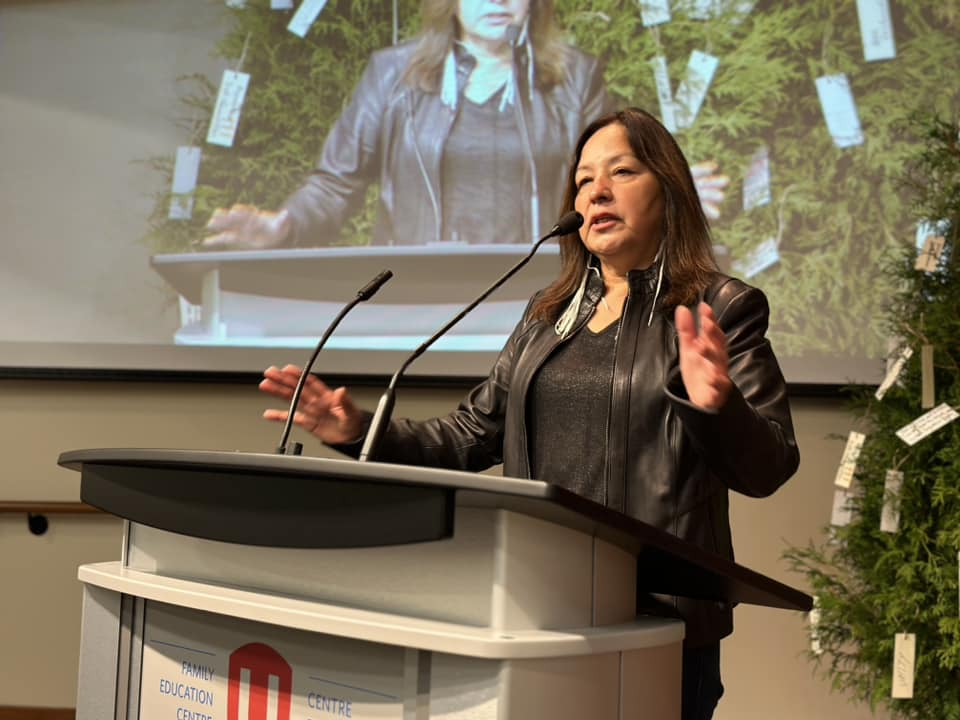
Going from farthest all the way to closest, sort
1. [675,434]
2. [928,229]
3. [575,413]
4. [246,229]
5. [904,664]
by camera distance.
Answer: [246,229]
[928,229]
[904,664]
[575,413]
[675,434]

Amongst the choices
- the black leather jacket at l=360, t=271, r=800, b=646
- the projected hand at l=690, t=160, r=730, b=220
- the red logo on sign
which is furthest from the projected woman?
the red logo on sign

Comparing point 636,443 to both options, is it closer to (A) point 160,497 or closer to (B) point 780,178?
(A) point 160,497

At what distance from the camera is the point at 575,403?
1.55 m

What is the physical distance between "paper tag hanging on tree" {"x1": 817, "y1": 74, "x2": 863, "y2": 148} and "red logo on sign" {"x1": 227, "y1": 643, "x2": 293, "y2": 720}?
267cm

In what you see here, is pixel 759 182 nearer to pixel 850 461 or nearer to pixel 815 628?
pixel 850 461

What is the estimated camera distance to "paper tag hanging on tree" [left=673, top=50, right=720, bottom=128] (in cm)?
325

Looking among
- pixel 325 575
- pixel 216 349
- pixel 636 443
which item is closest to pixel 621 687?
pixel 325 575

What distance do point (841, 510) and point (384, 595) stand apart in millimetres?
2141

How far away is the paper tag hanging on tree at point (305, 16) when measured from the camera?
11.3 feet

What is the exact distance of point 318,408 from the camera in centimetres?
152

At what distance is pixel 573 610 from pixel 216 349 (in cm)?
257

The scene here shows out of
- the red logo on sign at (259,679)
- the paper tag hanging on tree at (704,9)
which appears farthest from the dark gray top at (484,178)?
the red logo on sign at (259,679)

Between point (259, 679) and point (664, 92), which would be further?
point (664, 92)

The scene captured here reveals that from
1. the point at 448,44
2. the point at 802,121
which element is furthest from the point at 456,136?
the point at 802,121
